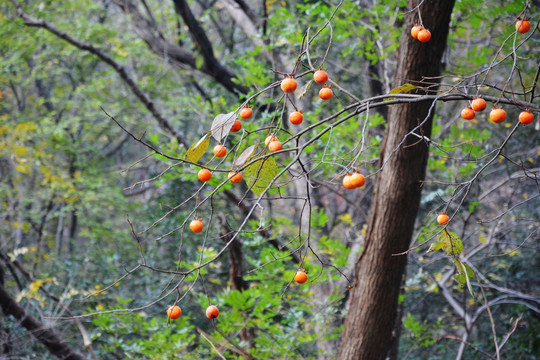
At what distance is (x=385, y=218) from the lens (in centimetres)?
205

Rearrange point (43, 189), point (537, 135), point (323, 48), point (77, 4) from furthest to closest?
point (43, 189)
point (77, 4)
point (537, 135)
point (323, 48)

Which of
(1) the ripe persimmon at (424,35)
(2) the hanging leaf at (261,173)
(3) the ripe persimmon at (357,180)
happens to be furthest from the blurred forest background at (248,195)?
(3) the ripe persimmon at (357,180)

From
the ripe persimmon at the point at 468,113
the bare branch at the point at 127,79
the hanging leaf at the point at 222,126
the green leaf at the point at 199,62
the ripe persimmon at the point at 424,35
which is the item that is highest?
the green leaf at the point at 199,62

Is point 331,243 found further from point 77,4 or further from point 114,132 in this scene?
point 114,132

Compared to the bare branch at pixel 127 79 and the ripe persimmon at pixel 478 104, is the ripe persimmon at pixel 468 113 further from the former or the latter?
the bare branch at pixel 127 79

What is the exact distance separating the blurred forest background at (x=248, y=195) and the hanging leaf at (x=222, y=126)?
108 centimetres

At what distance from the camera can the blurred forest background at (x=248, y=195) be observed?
9.22 ft

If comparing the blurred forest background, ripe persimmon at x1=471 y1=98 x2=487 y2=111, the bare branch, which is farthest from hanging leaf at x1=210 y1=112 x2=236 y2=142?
the bare branch

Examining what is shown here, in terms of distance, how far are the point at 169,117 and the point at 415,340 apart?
632 cm

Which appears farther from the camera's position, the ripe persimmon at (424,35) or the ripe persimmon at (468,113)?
the ripe persimmon at (424,35)

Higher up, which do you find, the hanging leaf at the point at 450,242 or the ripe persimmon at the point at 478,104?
the ripe persimmon at the point at 478,104

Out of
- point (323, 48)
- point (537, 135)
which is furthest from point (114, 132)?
point (537, 135)

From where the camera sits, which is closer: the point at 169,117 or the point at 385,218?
the point at 385,218

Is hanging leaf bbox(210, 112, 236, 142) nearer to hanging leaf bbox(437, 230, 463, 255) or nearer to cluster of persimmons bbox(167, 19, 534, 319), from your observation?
cluster of persimmons bbox(167, 19, 534, 319)
